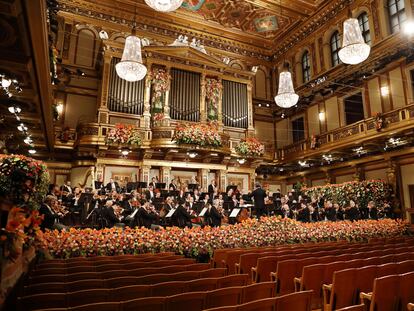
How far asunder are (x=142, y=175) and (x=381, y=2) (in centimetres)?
1329

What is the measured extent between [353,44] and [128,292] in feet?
20.6

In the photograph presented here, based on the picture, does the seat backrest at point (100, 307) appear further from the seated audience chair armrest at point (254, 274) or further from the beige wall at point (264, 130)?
the beige wall at point (264, 130)

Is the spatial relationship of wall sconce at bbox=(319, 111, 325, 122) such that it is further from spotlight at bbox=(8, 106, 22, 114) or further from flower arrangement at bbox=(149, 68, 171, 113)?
spotlight at bbox=(8, 106, 22, 114)

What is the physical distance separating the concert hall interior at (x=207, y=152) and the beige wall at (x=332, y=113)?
0.11m

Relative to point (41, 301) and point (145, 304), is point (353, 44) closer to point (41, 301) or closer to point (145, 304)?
point (145, 304)

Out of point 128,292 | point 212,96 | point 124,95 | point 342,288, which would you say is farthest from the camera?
point 212,96

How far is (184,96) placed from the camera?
595 inches

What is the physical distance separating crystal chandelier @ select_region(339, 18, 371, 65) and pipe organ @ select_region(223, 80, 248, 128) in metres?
9.52

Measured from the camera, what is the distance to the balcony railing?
1124cm

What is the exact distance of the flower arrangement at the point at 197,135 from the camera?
1316cm

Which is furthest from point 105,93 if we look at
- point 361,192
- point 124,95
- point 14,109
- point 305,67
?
point 361,192

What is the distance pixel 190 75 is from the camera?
51.0ft

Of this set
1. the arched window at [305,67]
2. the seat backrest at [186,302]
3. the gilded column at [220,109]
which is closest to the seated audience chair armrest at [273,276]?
the seat backrest at [186,302]

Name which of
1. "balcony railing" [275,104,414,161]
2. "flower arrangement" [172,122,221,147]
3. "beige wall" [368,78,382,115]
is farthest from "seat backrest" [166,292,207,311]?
"beige wall" [368,78,382,115]
